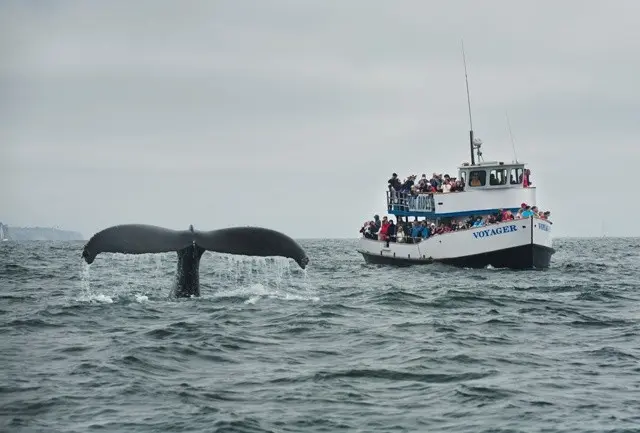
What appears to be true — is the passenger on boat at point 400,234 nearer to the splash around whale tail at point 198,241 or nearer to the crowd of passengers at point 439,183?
the crowd of passengers at point 439,183

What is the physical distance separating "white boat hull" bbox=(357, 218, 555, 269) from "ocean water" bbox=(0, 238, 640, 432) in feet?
36.5

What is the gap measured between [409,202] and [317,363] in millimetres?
26456

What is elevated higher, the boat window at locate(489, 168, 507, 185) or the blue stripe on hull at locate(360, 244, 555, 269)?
the boat window at locate(489, 168, 507, 185)

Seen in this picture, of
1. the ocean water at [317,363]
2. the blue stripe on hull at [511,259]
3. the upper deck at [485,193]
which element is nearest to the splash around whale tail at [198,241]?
the ocean water at [317,363]

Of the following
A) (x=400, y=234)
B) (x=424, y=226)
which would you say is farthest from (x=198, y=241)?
(x=400, y=234)

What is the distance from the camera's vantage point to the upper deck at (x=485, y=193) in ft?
116

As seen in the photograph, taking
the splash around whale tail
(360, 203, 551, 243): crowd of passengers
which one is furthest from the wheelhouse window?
the splash around whale tail

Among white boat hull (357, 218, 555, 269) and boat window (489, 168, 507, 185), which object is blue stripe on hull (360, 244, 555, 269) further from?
boat window (489, 168, 507, 185)

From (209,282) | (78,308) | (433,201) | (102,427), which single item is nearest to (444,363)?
(102,427)

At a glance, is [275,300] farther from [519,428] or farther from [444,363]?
[519,428]

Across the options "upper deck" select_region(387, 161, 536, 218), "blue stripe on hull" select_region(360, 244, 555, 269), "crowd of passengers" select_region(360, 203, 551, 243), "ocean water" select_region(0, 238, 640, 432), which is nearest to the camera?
"ocean water" select_region(0, 238, 640, 432)

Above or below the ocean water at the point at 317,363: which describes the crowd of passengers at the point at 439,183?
above

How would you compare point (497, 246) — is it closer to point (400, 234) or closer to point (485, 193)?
point (485, 193)

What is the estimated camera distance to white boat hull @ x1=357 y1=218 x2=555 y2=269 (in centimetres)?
3219
